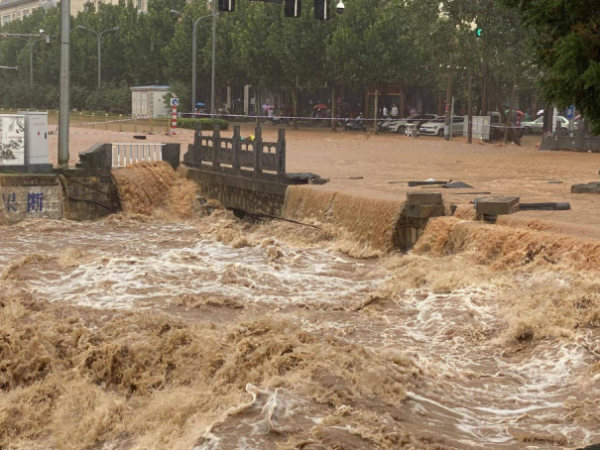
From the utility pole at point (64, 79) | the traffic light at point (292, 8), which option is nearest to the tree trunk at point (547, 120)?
the traffic light at point (292, 8)

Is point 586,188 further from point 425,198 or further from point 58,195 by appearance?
point 58,195

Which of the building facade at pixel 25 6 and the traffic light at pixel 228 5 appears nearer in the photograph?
the traffic light at pixel 228 5

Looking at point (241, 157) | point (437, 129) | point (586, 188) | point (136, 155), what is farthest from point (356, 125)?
point (586, 188)

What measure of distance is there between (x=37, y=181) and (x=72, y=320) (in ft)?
33.0

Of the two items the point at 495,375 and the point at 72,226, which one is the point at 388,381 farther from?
the point at 72,226

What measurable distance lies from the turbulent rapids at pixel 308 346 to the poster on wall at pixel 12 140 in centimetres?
417

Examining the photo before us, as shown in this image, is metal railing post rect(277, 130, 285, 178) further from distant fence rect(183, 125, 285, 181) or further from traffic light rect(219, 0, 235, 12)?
traffic light rect(219, 0, 235, 12)

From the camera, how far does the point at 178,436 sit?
862 cm

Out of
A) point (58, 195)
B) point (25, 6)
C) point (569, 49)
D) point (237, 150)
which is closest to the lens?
point (569, 49)

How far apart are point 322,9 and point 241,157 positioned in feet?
13.2

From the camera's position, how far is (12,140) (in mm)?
21828

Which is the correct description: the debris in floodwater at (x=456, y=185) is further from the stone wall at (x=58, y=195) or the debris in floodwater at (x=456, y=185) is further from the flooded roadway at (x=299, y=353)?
the stone wall at (x=58, y=195)

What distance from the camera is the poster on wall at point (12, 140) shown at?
2166 centimetres

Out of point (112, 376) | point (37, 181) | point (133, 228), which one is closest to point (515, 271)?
point (112, 376)
